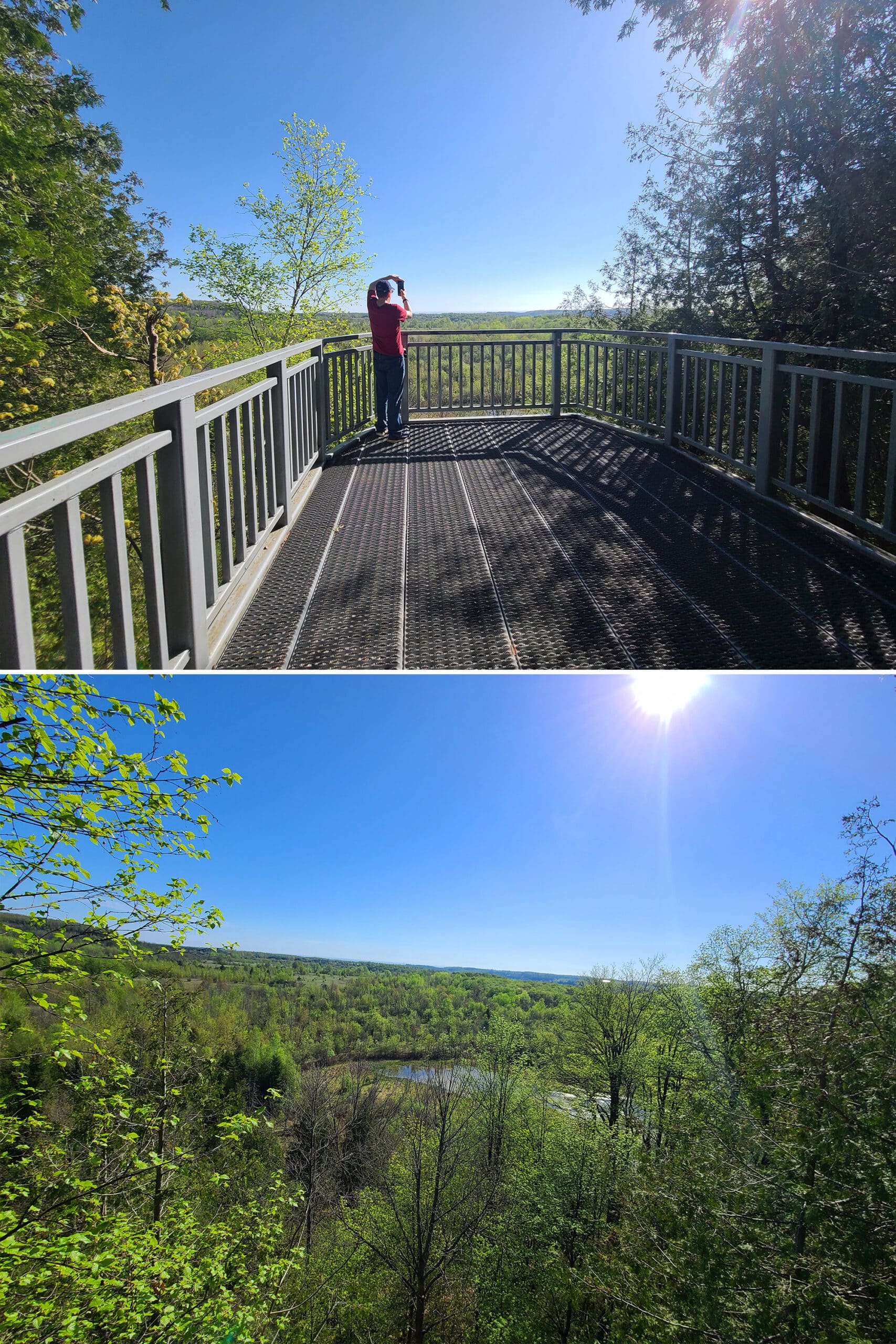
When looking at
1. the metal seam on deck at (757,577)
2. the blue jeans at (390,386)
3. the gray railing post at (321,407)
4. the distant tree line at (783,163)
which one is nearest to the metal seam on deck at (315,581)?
the gray railing post at (321,407)

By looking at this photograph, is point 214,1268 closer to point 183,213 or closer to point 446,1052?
point 183,213

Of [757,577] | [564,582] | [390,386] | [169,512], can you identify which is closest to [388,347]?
[390,386]

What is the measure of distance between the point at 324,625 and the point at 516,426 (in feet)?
19.4

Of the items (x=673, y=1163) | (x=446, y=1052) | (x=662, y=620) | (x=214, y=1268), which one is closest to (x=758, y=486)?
(x=662, y=620)

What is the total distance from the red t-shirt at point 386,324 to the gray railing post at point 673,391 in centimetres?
264

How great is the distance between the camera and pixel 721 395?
6086 millimetres

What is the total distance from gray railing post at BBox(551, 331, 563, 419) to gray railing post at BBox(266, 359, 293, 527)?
16.2ft

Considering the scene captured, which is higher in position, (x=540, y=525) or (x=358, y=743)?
(x=540, y=525)

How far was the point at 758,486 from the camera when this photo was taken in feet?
17.9

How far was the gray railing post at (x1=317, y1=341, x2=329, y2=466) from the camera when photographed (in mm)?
6969

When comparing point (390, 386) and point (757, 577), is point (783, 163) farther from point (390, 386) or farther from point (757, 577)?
point (757, 577)

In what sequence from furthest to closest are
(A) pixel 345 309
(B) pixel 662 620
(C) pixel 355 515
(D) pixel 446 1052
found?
(D) pixel 446 1052 → (A) pixel 345 309 → (C) pixel 355 515 → (B) pixel 662 620

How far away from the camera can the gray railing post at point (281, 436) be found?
15.9 feet

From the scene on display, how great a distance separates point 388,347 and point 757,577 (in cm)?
530
